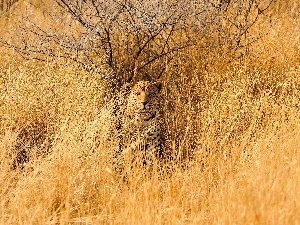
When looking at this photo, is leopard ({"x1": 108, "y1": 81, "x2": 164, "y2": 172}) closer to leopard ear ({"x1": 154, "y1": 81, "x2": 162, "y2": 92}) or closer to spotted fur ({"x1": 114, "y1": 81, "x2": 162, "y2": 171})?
spotted fur ({"x1": 114, "y1": 81, "x2": 162, "y2": 171})

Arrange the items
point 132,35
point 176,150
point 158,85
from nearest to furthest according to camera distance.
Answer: point 176,150, point 158,85, point 132,35

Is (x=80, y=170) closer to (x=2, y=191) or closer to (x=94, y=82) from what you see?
(x=2, y=191)

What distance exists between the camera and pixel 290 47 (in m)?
4.96

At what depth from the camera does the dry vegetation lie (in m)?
2.48

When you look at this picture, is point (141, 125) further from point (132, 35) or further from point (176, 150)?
point (132, 35)

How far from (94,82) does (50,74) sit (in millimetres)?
491

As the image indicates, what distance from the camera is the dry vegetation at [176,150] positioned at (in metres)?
2.48

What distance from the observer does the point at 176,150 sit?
11.9ft

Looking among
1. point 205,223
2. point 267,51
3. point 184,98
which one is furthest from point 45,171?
point 267,51

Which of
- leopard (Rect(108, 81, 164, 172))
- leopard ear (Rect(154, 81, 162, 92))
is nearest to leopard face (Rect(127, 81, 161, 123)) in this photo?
leopard (Rect(108, 81, 164, 172))

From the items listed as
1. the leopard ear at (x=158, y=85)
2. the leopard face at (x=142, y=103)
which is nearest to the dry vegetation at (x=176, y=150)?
the leopard ear at (x=158, y=85)

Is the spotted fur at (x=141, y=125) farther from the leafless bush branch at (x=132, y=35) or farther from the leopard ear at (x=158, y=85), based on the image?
the leafless bush branch at (x=132, y=35)

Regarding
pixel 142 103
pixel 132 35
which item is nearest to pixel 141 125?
pixel 142 103

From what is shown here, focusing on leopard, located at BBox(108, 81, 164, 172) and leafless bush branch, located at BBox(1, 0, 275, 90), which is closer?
leopard, located at BBox(108, 81, 164, 172)
